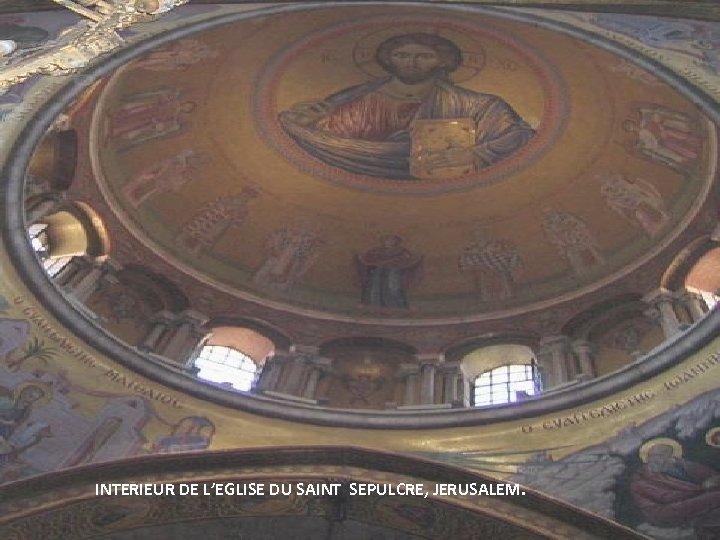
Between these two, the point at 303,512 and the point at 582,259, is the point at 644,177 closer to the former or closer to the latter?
the point at 582,259

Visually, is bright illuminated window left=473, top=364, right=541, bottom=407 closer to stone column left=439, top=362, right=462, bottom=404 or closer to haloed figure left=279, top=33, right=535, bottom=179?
stone column left=439, top=362, right=462, bottom=404

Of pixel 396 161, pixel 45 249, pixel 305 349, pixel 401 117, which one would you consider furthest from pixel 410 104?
pixel 45 249

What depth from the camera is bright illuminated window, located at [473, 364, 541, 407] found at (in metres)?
14.9

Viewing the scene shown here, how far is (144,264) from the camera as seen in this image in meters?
16.8

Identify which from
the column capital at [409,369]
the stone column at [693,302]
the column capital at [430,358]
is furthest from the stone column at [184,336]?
the stone column at [693,302]

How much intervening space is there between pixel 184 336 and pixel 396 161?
19.4 ft

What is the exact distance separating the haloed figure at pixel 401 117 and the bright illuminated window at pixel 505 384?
15.7 ft

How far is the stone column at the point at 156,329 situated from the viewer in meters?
15.0

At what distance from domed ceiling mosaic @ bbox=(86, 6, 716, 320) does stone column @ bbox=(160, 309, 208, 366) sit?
1.24m

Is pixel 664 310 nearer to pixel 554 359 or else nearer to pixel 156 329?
pixel 554 359

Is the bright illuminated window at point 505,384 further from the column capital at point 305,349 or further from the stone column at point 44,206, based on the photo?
the stone column at point 44,206

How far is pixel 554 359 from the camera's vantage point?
1515 cm

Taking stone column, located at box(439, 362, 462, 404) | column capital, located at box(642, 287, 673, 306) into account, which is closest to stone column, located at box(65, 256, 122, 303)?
stone column, located at box(439, 362, 462, 404)

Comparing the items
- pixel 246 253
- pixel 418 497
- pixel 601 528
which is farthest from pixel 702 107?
pixel 246 253
